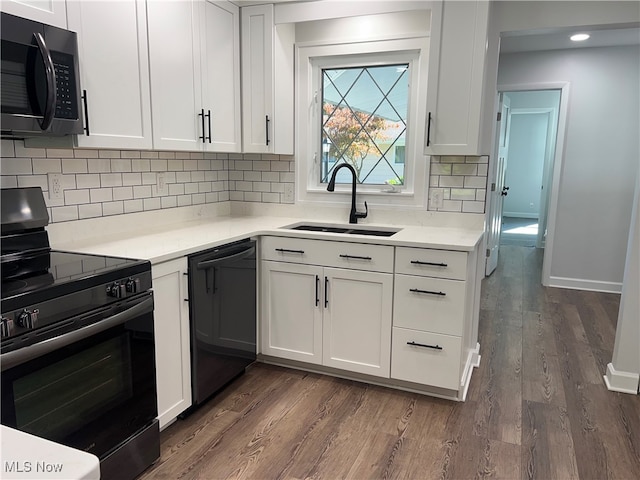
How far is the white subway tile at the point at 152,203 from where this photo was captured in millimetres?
2744

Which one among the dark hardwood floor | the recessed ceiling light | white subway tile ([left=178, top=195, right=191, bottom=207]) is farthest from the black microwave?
the recessed ceiling light

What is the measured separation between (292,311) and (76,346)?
144 cm

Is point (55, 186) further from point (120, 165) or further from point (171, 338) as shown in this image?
point (171, 338)

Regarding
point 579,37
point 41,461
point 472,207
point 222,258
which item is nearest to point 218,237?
point 222,258

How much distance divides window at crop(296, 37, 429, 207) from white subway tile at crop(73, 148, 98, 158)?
1.42m

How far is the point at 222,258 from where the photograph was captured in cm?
243

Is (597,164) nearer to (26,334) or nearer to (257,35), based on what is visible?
(257,35)

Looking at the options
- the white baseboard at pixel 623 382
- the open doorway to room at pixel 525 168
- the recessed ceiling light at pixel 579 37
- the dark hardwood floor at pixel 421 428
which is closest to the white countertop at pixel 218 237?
the dark hardwood floor at pixel 421 428

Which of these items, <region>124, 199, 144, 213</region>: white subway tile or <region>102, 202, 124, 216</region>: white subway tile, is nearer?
<region>102, 202, 124, 216</region>: white subway tile

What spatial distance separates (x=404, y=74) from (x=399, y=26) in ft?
0.98

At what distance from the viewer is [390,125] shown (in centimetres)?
322

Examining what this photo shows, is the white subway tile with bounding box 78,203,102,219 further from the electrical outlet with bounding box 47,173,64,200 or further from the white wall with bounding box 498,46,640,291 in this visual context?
the white wall with bounding box 498,46,640,291

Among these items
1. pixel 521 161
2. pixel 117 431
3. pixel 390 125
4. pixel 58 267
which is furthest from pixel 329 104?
pixel 521 161

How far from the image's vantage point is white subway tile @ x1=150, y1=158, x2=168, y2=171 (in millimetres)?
2799
